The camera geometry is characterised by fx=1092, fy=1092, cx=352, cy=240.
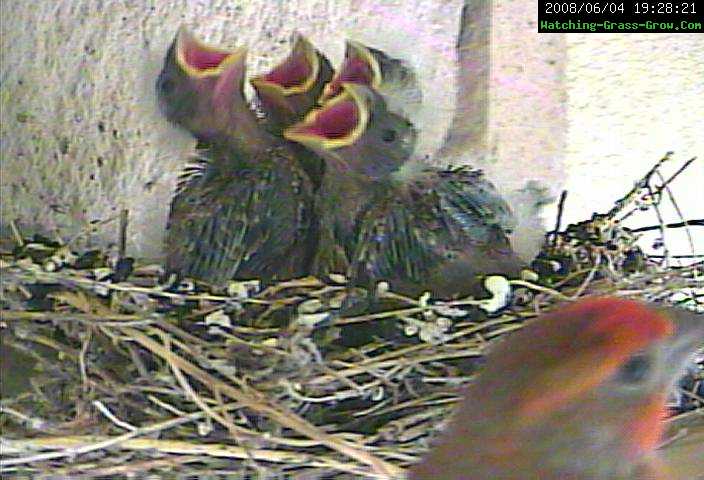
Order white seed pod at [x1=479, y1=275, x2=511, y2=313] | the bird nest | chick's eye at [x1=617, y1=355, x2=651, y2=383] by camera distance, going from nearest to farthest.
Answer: chick's eye at [x1=617, y1=355, x2=651, y2=383] → the bird nest → white seed pod at [x1=479, y1=275, x2=511, y2=313]

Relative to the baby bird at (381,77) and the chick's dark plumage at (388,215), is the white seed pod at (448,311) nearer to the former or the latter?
the chick's dark plumage at (388,215)

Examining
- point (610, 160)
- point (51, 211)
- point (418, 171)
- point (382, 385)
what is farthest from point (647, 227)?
point (51, 211)

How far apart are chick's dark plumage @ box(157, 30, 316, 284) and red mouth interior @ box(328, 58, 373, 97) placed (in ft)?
0.20

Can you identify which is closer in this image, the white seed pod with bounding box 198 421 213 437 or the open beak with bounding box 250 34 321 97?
the white seed pod with bounding box 198 421 213 437

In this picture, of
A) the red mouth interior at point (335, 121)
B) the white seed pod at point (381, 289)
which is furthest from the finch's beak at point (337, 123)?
the white seed pod at point (381, 289)

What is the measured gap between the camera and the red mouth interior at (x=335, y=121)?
738 millimetres

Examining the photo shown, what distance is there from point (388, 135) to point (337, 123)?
0.05m

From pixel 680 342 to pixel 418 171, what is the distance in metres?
0.32

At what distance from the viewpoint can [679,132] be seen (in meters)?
0.98

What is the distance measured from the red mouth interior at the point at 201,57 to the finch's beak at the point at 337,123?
8cm

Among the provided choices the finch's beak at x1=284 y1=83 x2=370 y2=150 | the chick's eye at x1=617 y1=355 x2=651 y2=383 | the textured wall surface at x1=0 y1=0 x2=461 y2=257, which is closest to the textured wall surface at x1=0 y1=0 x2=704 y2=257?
the textured wall surface at x1=0 y1=0 x2=461 y2=257

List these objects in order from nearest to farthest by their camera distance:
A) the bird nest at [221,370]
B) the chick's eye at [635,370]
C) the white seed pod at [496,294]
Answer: the chick's eye at [635,370] < the bird nest at [221,370] < the white seed pod at [496,294]

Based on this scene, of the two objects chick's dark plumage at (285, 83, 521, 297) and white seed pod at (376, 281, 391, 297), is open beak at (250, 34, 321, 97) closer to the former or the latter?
chick's dark plumage at (285, 83, 521, 297)

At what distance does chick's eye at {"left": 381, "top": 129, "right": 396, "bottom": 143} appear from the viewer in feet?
2.53
